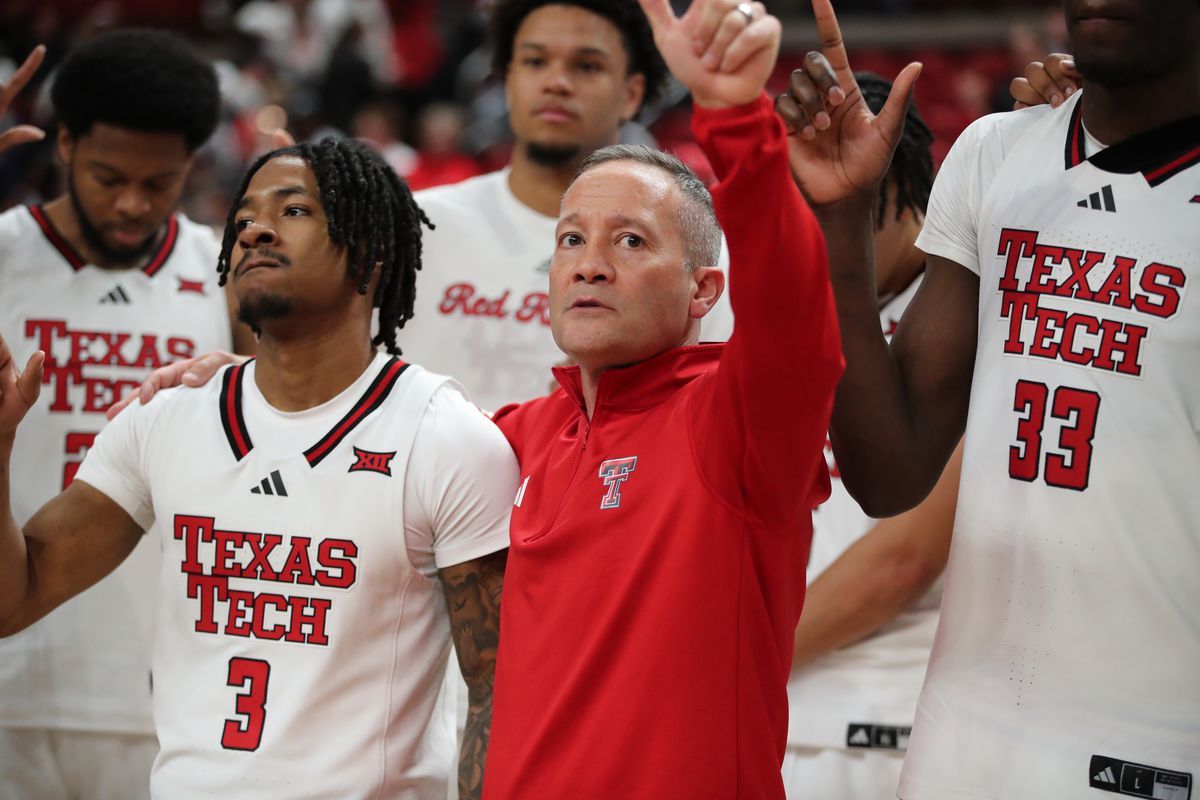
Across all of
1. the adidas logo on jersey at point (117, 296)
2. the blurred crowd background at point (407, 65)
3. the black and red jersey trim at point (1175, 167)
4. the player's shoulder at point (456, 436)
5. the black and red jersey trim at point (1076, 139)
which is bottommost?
the player's shoulder at point (456, 436)

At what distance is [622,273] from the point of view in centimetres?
255

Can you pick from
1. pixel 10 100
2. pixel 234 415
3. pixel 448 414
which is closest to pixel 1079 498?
pixel 448 414

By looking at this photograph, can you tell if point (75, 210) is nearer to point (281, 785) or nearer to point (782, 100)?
point (281, 785)

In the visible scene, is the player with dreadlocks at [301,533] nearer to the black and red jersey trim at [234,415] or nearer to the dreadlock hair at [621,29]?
the black and red jersey trim at [234,415]

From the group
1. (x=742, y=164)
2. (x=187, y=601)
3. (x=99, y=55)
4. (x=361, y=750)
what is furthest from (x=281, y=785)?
(x=99, y=55)

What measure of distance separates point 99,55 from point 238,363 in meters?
1.41

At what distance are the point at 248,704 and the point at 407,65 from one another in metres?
10.9

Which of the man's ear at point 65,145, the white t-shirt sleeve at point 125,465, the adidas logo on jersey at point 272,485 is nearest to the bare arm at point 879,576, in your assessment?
the adidas logo on jersey at point 272,485

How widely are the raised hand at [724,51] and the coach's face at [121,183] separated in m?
2.29

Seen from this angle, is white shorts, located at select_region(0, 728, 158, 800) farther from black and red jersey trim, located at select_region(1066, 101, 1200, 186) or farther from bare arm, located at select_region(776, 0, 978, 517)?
black and red jersey trim, located at select_region(1066, 101, 1200, 186)

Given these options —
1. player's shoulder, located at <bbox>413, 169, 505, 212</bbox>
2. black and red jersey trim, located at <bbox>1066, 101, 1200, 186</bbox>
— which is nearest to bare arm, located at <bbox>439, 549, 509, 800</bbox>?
black and red jersey trim, located at <bbox>1066, 101, 1200, 186</bbox>

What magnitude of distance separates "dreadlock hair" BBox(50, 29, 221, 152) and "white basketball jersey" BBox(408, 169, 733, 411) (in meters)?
0.72

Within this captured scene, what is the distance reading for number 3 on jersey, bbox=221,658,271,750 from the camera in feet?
9.18

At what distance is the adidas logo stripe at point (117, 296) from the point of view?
404 centimetres
